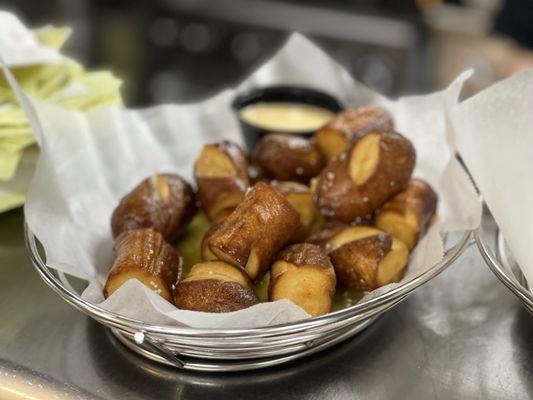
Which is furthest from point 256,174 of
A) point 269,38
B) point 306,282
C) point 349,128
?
point 269,38

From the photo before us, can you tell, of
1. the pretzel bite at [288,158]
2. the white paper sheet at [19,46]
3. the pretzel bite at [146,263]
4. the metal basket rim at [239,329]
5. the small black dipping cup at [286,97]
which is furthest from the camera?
the small black dipping cup at [286,97]

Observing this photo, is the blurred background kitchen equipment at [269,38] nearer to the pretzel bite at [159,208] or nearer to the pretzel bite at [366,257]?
the pretzel bite at [159,208]

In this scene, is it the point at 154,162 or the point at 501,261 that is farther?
the point at 154,162

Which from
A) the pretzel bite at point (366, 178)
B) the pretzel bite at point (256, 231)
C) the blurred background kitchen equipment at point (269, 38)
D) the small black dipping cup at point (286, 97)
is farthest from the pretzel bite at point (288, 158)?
the blurred background kitchen equipment at point (269, 38)

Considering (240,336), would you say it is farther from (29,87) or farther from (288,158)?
(29,87)

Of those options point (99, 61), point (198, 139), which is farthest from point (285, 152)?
point (99, 61)

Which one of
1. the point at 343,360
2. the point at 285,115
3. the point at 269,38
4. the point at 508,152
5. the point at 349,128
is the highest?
the point at 508,152

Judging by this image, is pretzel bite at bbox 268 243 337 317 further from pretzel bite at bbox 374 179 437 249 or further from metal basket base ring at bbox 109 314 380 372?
pretzel bite at bbox 374 179 437 249

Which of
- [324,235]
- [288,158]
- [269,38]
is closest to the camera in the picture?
[324,235]
